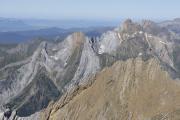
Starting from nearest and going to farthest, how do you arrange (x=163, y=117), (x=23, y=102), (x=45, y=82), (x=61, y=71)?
1. (x=163, y=117)
2. (x=23, y=102)
3. (x=45, y=82)
4. (x=61, y=71)

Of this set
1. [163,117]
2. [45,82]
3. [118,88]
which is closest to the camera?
[163,117]

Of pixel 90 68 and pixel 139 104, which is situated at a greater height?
pixel 139 104

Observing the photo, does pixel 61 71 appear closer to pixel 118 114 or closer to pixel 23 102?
pixel 23 102

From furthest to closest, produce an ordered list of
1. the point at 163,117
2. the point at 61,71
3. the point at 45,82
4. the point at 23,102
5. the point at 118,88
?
the point at 61,71, the point at 45,82, the point at 23,102, the point at 118,88, the point at 163,117

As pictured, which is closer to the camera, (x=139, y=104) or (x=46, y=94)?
(x=139, y=104)

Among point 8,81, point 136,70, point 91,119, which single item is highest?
point 136,70

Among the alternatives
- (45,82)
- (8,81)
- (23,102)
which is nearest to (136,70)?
(23,102)

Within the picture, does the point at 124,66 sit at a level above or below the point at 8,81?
above

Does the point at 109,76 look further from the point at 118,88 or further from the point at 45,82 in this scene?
the point at 45,82

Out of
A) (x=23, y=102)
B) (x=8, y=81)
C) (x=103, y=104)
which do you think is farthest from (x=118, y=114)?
(x=8, y=81)
